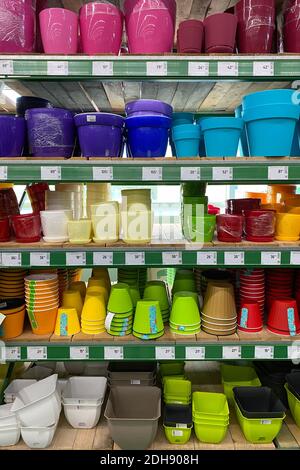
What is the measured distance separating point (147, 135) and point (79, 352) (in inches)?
44.5

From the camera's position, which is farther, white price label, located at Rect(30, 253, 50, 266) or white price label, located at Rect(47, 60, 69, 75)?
white price label, located at Rect(30, 253, 50, 266)

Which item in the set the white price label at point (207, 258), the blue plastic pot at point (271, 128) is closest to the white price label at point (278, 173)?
the blue plastic pot at point (271, 128)

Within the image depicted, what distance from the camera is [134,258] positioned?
1.64 metres

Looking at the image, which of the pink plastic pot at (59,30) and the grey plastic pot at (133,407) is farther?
the grey plastic pot at (133,407)

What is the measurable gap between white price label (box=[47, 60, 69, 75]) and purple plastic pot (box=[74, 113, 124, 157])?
0.20m

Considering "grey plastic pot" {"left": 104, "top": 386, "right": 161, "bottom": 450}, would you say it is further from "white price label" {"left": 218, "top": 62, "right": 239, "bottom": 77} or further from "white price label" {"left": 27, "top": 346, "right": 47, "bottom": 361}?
"white price label" {"left": 218, "top": 62, "right": 239, "bottom": 77}

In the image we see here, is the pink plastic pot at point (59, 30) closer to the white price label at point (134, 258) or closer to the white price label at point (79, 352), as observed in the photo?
the white price label at point (134, 258)

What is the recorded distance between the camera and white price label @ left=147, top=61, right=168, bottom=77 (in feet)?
4.98

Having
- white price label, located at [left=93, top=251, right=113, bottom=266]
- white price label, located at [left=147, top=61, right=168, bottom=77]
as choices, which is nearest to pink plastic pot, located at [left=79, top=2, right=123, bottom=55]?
white price label, located at [left=147, top=61, right=168, bottom=77]

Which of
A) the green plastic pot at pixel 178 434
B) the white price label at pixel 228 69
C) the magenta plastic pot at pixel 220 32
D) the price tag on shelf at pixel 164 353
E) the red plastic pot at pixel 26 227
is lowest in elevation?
the green plastic pot at pixel 178 434

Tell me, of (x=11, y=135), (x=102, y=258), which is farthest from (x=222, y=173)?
(x=11, y=135)

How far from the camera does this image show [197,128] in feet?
5.22

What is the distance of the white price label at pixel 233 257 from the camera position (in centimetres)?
164

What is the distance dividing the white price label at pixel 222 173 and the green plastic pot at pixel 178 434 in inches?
48.2
